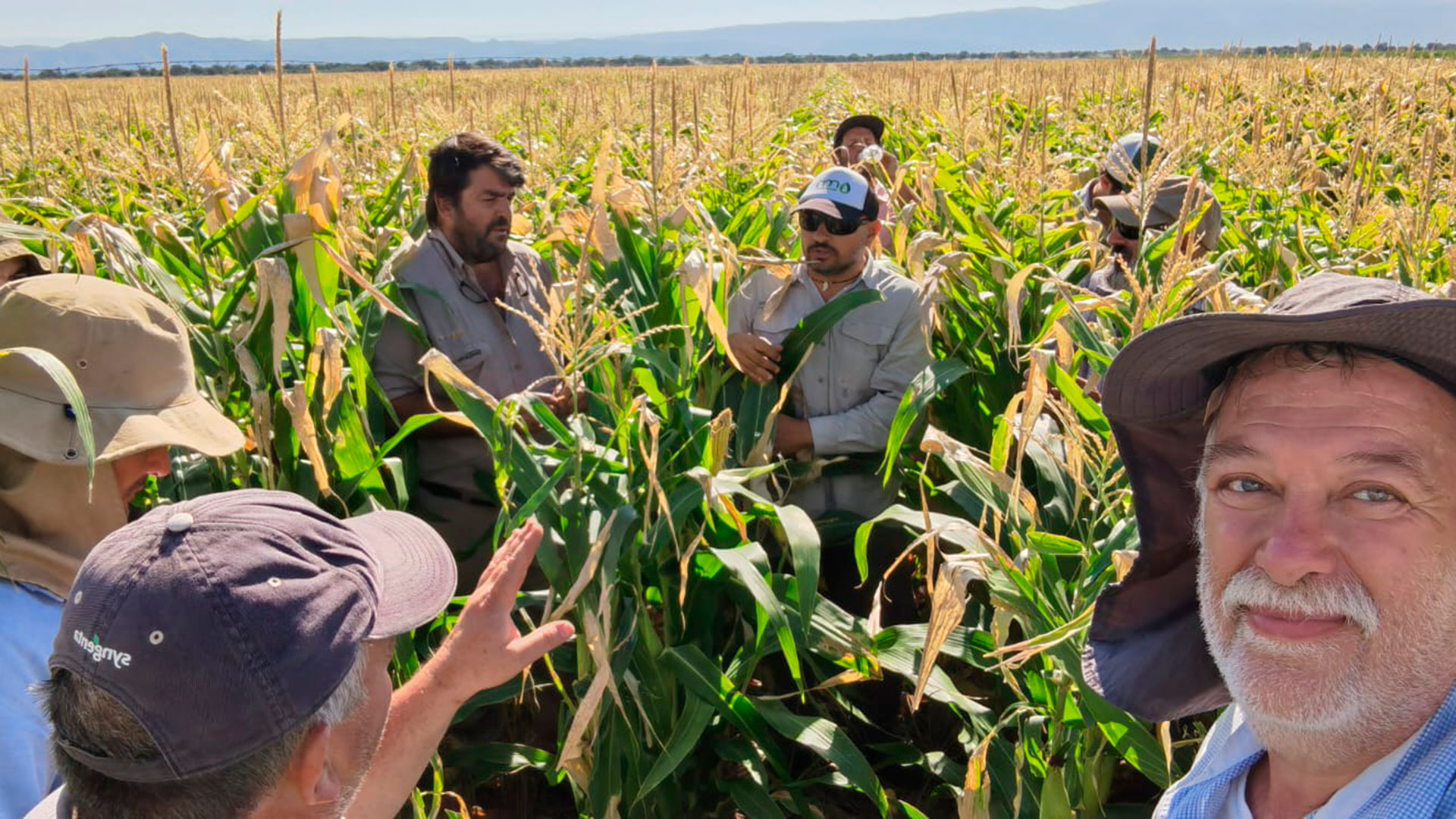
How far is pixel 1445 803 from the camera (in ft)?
3.74

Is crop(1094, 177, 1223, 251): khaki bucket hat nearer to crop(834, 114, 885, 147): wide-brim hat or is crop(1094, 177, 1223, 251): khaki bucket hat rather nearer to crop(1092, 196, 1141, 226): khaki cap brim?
crop(1092, 196, 1141, 226): khaki cap brim

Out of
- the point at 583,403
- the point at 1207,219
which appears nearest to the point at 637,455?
the point at 583,403

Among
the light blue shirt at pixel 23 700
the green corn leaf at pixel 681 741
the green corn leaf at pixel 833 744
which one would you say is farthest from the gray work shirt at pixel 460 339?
the light blue shirt at pixel 23 700

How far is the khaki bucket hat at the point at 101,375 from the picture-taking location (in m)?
1.84

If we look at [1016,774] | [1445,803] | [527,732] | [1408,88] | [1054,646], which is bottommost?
[527,732]

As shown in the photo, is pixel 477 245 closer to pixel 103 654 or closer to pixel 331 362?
pixel 331 362

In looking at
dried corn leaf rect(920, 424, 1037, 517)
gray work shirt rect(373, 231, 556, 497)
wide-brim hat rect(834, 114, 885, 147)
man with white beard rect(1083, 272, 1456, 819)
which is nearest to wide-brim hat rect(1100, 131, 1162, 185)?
dried corn leaf rect(920, 424, 1037, 517)

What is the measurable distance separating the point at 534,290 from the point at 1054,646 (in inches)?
95.9

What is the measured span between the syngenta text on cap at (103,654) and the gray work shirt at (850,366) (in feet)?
7.35

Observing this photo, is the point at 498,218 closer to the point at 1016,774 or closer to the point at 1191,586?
the point at 1016,774

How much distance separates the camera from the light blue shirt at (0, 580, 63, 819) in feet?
5.06

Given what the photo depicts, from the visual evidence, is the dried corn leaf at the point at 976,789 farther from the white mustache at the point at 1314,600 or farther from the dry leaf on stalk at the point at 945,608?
the white mustache at the point at 1314,600

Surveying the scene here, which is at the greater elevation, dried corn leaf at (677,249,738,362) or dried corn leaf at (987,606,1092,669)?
dried corn leaf at (677,249,738,362)

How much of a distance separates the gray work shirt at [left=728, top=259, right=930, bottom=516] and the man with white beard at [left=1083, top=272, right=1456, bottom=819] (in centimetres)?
179
